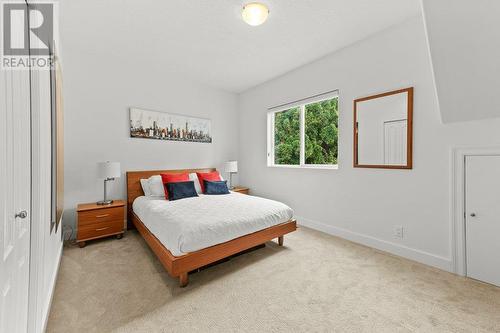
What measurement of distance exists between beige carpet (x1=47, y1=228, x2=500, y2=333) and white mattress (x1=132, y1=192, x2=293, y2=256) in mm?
373

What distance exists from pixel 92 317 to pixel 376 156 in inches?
127

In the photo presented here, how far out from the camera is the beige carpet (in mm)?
1513

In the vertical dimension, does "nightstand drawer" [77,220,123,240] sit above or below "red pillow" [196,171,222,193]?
below

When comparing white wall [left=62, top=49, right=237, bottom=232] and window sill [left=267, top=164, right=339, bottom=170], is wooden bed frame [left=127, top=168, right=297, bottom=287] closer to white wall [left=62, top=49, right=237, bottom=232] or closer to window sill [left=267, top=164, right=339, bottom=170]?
white wall [left=62, top=49, right=237, bottom=232]

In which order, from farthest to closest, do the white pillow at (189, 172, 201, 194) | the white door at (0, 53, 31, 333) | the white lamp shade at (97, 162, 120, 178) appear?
1. the white pillow at (189, 172, 201, 194)
2. the white lamp shade at (97, 162, 120, 178)
3. the white door at (0, 53, 31, 333)

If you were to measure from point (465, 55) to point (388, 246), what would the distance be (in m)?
2.06

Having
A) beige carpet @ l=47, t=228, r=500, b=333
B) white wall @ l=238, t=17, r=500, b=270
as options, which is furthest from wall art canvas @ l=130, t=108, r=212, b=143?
beige carpet @ l=47, t=228, r=500, b=333

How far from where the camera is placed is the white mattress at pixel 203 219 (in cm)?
196

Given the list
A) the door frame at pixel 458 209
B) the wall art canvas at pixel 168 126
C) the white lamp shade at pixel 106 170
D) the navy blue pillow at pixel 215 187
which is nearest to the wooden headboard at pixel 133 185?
the white lamp shade at pixel 106 170

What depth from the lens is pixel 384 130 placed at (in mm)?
2637

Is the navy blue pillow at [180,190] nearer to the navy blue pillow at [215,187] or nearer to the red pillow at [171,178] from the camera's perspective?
the red pillow at [171,178]

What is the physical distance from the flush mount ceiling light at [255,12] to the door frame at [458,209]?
7.64ft

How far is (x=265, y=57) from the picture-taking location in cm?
324

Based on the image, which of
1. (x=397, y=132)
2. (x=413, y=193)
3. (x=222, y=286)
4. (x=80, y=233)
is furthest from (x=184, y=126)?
(x=413, y=193)
